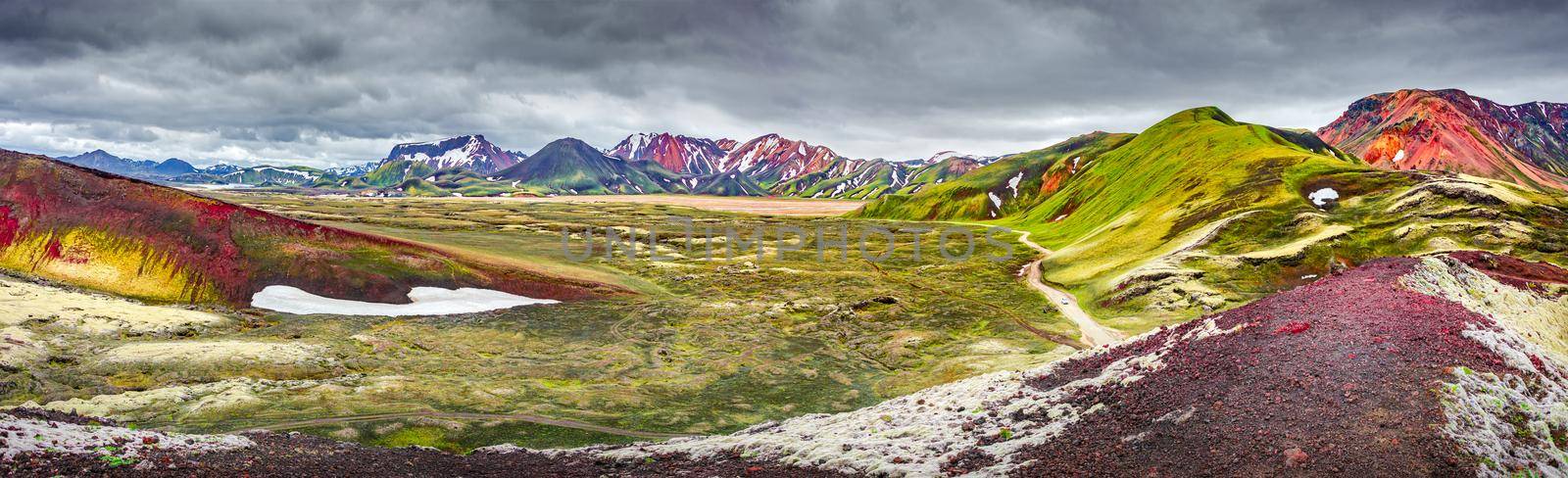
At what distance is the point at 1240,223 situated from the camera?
300 ft

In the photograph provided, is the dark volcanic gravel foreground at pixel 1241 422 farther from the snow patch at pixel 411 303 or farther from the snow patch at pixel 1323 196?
the snow patch at pixel 1323 196

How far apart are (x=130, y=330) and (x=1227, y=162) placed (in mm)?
176458

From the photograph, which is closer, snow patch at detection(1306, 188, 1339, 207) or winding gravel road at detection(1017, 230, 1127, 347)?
winding gravel road at detection(1017, 230, 1127, 347)

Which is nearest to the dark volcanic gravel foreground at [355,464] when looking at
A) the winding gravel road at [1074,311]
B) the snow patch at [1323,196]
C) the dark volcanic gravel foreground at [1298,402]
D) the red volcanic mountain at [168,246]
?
the dark volcanic gravel foreground at [1298,402]

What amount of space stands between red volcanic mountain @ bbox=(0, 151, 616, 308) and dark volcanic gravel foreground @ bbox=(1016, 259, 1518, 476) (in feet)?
214

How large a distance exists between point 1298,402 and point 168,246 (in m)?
81.8

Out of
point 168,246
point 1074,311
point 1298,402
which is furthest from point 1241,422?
point 168,246

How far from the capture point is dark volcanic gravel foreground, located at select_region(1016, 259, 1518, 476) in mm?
17500

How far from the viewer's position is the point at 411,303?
2504 inches

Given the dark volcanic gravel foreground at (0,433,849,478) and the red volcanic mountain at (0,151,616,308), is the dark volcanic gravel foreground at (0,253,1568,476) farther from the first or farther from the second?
the red volcanic mountain at (0,151,616,308)

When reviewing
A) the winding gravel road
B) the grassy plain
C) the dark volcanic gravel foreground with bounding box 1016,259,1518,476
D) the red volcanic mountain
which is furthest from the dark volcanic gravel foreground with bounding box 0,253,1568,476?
the red volcanic mountain

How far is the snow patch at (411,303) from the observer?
57812 mm

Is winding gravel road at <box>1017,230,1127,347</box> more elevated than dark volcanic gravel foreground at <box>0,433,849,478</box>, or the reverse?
dark volcanic gravel foreground at <box>0,433,849,478</box>

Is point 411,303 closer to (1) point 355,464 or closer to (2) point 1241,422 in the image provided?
(1) point 355,464
